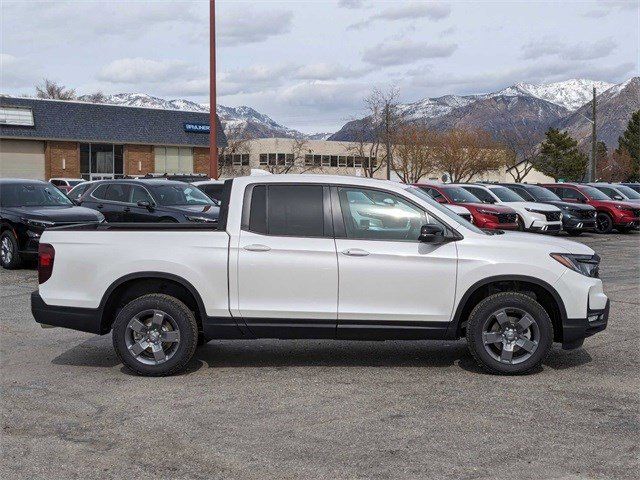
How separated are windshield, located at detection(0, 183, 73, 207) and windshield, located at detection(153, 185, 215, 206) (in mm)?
1865

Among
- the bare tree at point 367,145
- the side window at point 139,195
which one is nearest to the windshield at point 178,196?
the side window at point 139,195

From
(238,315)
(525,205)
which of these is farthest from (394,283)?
(525,205)

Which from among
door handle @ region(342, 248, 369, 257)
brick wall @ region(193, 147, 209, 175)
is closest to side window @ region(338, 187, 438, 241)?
door handle @ region(342, 248, 369, 257)

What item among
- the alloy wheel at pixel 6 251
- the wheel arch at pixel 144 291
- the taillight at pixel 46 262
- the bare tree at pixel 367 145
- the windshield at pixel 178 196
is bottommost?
the alloy wheel at pixel 6 251

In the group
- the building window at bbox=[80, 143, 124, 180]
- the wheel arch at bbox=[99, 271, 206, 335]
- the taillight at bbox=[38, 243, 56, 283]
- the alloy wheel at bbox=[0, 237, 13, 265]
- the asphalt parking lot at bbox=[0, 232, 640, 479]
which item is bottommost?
the asphalt parking lot at bbox=[0, 232, 640, 479]

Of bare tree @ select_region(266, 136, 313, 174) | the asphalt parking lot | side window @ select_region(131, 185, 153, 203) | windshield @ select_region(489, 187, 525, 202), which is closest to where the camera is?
the asphalt parking lot

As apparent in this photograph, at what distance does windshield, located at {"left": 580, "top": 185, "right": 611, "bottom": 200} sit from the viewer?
28344 millimetres

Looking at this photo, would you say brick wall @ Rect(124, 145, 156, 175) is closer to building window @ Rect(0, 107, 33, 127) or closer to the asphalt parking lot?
building window @ Rect(0, 107, 33, 127)

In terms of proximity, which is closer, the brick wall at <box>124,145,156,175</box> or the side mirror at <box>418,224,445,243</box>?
the side mirror at <box>418,224,445,243</box>

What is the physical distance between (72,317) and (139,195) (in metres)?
10.7

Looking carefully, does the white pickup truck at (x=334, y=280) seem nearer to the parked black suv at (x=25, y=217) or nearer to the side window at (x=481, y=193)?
the parked black suv at (x=25, y=217)

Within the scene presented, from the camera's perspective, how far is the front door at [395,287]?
714 centimetres

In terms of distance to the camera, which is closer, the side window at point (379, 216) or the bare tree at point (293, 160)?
the side window at point (379, 216)

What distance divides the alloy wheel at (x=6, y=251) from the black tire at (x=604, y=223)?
19.2 m
